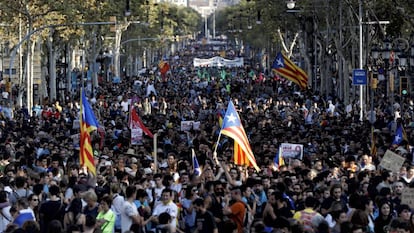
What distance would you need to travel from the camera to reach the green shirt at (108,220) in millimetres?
14336

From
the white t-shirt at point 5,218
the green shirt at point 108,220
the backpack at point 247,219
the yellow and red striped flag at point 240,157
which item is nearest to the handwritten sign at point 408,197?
the backpack at point 247,219

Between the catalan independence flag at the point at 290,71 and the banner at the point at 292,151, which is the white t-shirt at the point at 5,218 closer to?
the banner at the point at 292,151

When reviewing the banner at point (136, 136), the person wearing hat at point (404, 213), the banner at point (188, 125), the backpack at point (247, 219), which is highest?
the person wearing hat at point (404, 213)

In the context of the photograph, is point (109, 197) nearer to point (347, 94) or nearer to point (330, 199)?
point (330, 199)

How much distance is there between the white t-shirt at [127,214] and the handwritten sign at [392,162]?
17.9ft

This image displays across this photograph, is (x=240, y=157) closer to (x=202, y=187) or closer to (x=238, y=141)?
(x=238, y=141)

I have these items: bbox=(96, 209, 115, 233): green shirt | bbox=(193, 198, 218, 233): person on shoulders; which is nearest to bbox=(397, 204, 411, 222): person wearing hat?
bbox=(193, 198, 218, 233): person on shoulders

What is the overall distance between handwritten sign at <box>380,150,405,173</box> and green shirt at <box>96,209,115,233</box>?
5945 millimetres

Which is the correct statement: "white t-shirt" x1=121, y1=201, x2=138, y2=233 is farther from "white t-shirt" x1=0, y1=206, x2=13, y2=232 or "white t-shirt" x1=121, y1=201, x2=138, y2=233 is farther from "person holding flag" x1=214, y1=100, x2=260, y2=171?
"person holding flag" x1=214, y1=100, x2=260, y2=171

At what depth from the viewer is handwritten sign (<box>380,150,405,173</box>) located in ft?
62.4

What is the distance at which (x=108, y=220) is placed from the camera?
568 inches

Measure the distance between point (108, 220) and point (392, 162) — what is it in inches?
244

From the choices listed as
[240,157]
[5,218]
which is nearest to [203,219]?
[5,218]

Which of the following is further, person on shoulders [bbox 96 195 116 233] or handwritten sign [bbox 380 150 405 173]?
handwritten sign [bbox 380 150 405 173]
